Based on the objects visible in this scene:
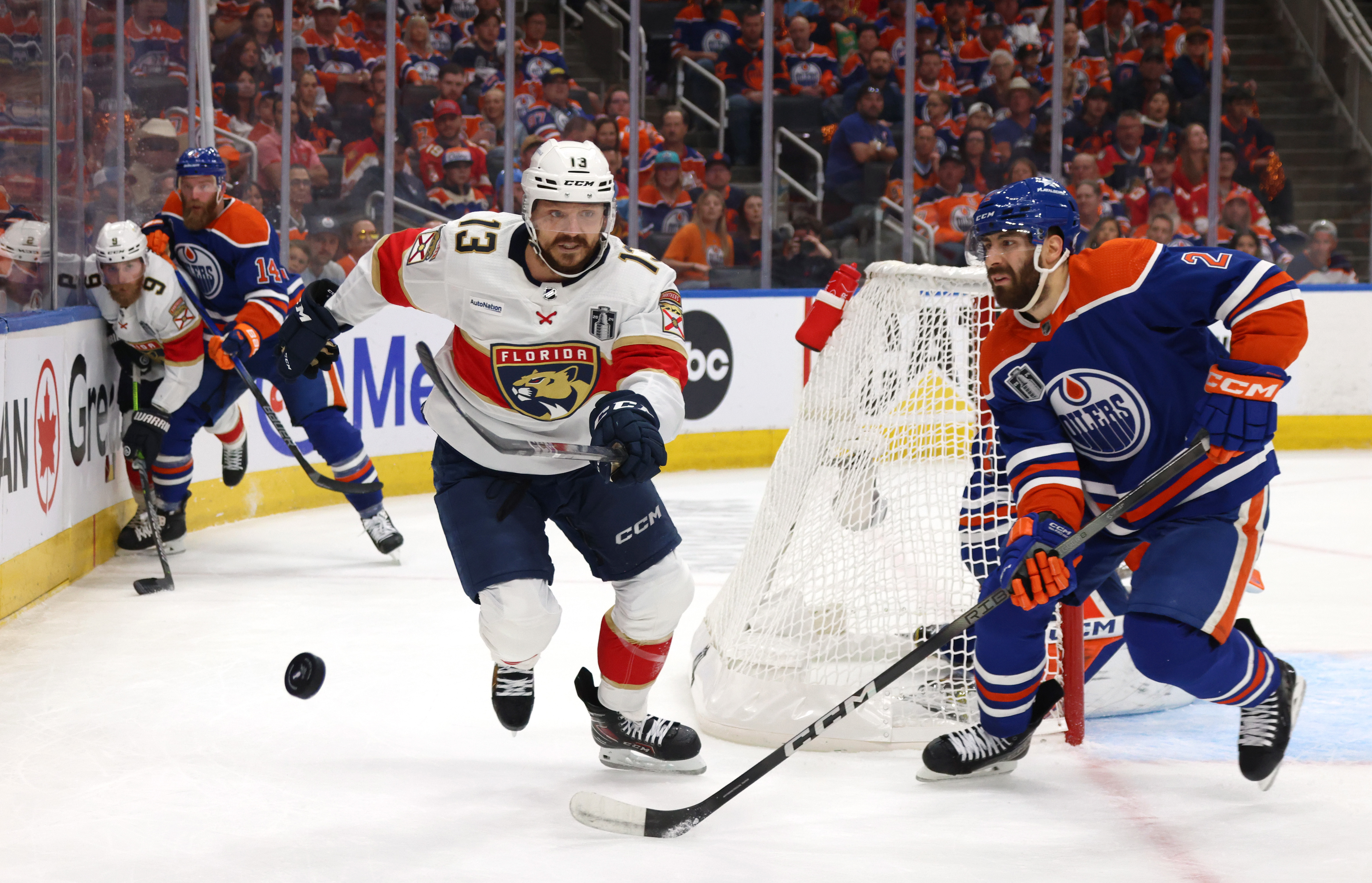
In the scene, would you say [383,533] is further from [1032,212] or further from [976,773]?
[1032,212]

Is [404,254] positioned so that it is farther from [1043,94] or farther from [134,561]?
[1043,94]

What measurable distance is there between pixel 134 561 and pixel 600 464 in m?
2.77

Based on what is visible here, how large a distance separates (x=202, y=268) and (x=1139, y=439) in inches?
134

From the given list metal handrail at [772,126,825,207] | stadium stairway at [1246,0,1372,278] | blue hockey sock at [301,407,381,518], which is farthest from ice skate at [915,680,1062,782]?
stadium stairway at [1246,0,1372,278]

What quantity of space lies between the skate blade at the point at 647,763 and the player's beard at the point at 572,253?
96 cm

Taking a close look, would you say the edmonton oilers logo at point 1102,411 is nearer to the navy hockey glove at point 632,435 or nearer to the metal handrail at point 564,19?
the navy hockey glove at point 632,435

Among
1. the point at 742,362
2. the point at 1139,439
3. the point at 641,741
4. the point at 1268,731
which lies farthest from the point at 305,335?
the point at 742,362

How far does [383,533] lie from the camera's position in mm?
4871

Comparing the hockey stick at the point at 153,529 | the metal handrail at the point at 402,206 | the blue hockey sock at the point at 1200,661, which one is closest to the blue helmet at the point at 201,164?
the hockey stick at the point at 153,529

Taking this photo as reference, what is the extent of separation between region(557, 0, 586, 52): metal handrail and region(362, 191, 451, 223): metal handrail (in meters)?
1.24

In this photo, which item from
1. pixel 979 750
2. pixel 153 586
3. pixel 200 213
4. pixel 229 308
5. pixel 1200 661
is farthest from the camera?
pixel 229 308

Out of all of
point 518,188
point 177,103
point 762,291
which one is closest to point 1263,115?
point 762,291

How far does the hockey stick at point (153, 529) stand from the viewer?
4.36 m

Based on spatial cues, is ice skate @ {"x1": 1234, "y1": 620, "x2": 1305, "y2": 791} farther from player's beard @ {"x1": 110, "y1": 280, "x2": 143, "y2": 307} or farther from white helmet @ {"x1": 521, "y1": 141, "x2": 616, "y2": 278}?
player's beard @ {"x1": 110, "y1": 280, "x2": 143, "y2": 307}
